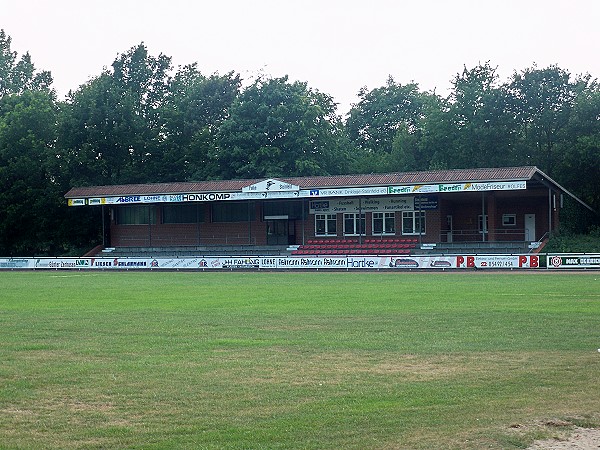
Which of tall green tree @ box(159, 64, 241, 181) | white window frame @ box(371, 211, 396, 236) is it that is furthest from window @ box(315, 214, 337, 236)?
tall green tree @ box(159, 64, 241, 181)

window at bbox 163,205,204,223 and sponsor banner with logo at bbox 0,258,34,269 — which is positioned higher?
window at bbox 163,205,204,223

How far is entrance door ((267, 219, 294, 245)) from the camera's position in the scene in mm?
69562

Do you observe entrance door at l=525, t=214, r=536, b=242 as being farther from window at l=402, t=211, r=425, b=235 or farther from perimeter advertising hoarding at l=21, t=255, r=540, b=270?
perimeter advertising hoarding at l=21, t=255, r=540, b=270

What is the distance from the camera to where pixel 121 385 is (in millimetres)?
12094

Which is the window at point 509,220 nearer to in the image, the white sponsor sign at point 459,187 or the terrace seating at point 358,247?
the terrace seating at point 358,247

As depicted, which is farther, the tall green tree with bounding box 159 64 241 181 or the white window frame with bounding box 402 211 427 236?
the tall green tree with bounding box 159 64 241 181

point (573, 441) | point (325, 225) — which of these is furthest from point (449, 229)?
point (573, 441)

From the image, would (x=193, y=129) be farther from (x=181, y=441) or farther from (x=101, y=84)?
(x=181, y=441)

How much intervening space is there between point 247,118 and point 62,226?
20046 mm

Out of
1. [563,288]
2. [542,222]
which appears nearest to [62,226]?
[542,222]

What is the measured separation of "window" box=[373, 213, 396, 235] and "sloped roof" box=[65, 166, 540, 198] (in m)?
3.66

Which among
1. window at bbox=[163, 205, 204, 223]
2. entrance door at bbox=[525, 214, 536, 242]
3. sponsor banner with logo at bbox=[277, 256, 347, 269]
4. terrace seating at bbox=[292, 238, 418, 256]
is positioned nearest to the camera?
sponsor banner with logo at bbox=[277, 256, 347, 269]

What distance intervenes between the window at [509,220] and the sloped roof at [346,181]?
7147 mm

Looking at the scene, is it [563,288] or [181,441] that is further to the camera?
[563,288]
